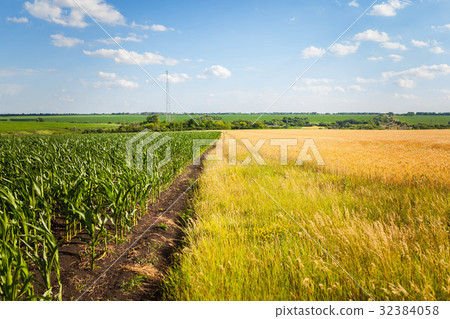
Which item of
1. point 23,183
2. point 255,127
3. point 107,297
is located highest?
point 255,127

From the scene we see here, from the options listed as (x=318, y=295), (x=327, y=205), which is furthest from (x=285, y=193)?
(x=318, y=295)

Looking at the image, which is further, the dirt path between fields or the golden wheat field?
the dirt path between fields

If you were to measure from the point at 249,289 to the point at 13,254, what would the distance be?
2.70m

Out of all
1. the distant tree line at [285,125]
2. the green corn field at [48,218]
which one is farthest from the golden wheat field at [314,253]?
the distant tree line at [285,125]

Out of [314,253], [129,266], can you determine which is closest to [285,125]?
[314,253]

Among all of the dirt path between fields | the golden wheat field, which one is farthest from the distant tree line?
the dirt path between fields

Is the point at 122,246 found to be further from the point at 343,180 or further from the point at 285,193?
the point at 343,180

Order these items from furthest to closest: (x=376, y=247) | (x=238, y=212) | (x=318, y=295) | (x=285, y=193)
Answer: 1. (x=285, y=193)
2. (x=238, y=212)
3. (x=376, y=247)
4. (x=318, y=295)

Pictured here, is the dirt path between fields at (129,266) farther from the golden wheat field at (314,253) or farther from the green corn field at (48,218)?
the golden wheat field at (314,253)

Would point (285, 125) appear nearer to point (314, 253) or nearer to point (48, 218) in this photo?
point (314, 253)

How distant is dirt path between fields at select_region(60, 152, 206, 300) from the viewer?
3347 millimetres

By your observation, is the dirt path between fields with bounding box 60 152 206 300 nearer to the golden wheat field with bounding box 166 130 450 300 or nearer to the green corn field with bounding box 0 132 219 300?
the green corn field with bounding box 0 132 219 300

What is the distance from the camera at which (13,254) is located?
8.48 feet

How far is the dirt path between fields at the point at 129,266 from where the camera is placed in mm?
3347
